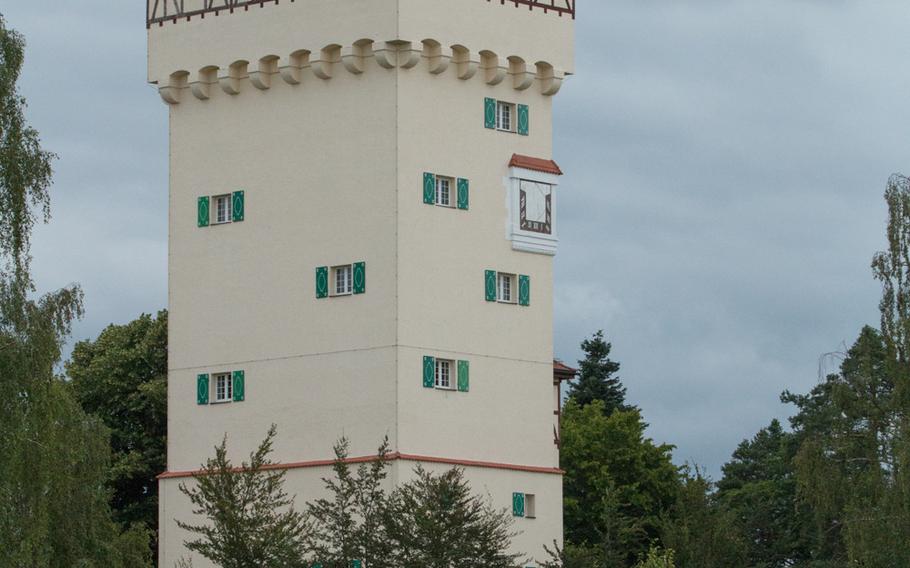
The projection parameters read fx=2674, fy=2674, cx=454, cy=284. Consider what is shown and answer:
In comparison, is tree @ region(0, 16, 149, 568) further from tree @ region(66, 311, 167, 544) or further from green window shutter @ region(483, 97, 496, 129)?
tree @ region(66, 311, 167, 544)

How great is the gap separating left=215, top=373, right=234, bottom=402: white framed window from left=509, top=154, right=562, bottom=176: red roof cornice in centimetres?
775

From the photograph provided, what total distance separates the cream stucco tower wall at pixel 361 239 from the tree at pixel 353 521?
533 centimetres

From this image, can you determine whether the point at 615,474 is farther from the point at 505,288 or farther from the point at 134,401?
the point at 505,288

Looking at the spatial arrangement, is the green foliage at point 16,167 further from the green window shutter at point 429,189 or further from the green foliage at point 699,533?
the green foliage at point 699,533

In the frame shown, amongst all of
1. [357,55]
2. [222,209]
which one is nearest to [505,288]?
[357,55]

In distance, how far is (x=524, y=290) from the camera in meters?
58.2

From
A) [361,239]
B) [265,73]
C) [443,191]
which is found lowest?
[361,239]

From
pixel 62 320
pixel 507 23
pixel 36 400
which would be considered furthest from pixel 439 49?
pixel 36 400

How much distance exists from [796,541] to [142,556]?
3056 centimetres

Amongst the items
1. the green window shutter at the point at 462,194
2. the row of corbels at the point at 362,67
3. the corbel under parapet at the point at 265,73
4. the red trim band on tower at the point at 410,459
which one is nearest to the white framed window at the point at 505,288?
the green window shutter at the point at 462,194

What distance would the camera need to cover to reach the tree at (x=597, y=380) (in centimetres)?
8862

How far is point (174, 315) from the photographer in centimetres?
5953

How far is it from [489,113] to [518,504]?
849 centimetres

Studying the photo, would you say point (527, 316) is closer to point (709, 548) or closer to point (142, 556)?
point (142, 556)
